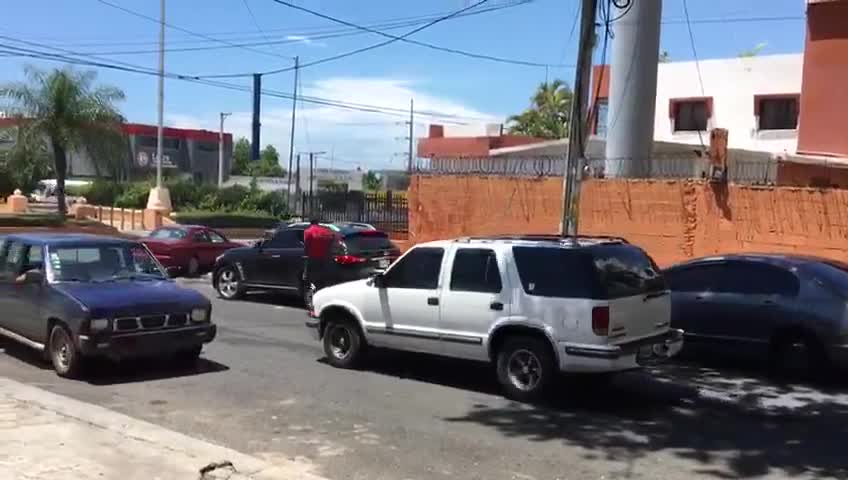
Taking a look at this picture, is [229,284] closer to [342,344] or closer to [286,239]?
[286,239]

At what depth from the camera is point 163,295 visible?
1015 centimetres

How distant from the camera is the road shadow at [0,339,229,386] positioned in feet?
32.7

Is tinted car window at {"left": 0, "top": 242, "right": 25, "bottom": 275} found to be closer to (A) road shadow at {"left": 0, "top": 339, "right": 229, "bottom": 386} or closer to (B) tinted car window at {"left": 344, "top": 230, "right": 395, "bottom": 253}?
(A) road shadow at {"left": 0, "top": 339, "right": 229, "bottom": 386}

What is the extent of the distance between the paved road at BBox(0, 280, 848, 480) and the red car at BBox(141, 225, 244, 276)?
35.4ft

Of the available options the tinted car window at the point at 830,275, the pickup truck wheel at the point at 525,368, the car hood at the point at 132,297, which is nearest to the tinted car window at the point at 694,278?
the tinted car window at the point at 830,275

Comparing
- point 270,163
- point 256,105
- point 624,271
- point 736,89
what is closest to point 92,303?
point 624,271

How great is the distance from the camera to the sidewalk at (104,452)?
6211mm

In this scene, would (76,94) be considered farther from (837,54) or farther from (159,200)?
(837,54)

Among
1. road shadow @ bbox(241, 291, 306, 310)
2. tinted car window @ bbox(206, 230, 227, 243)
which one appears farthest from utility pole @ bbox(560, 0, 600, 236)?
tinted car window @ bbox(206, 230, 227, 243)

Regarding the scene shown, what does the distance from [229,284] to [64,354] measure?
8188 millimetres

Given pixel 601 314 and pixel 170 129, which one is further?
pixel 170 129

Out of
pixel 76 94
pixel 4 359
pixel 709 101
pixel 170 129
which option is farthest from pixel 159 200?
pixel 170 129

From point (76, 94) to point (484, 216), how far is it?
23.0 metres

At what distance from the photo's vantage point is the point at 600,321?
8.50 meters
